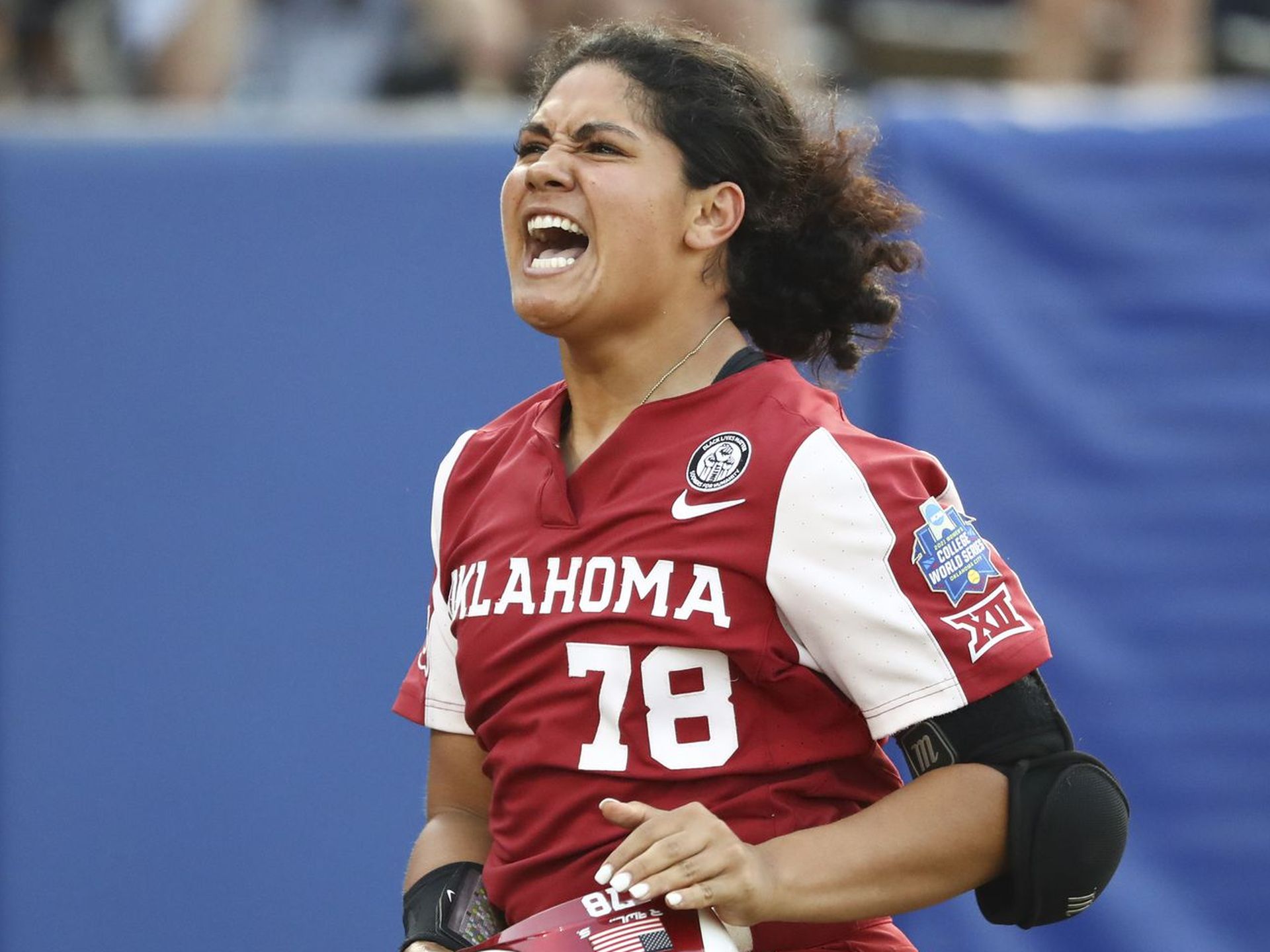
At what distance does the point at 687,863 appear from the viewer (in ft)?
6.24

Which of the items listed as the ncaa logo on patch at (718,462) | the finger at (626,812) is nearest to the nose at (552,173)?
the ncaa logo on patch at (718,462)

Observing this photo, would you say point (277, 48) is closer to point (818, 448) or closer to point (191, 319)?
point (191, 319)

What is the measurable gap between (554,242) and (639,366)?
0.20 meters

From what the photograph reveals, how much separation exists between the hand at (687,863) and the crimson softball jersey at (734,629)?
0.11 metres

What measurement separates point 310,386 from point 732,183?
179 cm

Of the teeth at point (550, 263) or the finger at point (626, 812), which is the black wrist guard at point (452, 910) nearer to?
the finger at point (626, 812)

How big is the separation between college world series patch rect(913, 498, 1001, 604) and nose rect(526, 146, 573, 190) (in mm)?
606

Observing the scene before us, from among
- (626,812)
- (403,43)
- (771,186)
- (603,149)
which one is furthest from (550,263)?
(403,43)

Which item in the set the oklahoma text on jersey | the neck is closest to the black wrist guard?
the oklahoma text on jersey

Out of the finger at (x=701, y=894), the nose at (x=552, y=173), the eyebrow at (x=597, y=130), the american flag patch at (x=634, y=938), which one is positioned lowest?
the american flag patch at (x=634, y=938)

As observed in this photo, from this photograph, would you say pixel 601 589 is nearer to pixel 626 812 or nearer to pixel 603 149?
pixel 626 812

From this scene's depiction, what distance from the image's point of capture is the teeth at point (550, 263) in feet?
7.36

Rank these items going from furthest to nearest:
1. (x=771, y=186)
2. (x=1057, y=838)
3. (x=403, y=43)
Result: (x=403, y=43) < (x=771, y=186) < (x=1057, y=838)

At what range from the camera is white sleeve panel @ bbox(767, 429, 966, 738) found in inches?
78.7
